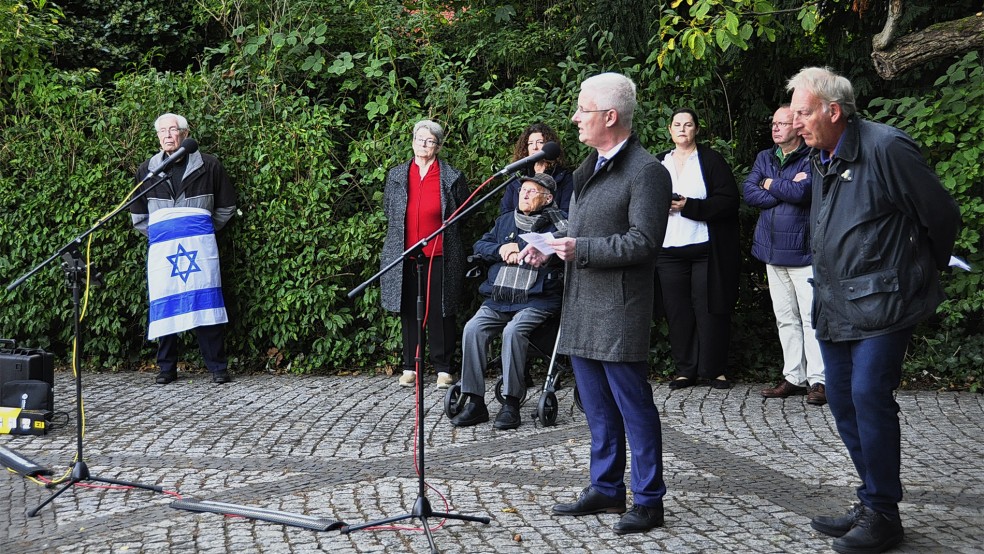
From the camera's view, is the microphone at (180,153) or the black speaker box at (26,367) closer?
the microphone at (180,153)

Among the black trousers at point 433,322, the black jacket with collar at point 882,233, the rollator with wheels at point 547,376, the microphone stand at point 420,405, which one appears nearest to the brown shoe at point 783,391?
the rollator with wheels at point 547,376

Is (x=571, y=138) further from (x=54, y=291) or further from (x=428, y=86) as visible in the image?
(x=54, y=291)

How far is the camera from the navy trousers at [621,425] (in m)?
5.00

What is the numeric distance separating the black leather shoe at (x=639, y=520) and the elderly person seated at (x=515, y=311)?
2261 mm

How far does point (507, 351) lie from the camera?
286 inches

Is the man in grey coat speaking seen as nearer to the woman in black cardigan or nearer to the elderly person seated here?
the elderly person seated

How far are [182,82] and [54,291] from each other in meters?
2.26

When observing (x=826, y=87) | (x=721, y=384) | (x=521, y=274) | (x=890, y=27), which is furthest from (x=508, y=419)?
(x=890, y=27)

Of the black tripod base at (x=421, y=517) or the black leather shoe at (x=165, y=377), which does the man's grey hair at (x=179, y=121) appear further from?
the black tripod base at (x=421, y=517)

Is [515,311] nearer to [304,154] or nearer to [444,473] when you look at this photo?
[444,473]

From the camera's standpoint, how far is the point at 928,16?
9.05m

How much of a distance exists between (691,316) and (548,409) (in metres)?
1.82

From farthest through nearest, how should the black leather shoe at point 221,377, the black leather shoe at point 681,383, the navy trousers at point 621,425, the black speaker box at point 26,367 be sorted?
the black leather shoe at point 221,377
the black leather shoe at point 681,383
the black speaker box at point 26,367
the navy trousers at point 621,425

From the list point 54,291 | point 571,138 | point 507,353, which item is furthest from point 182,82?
point 507,353
